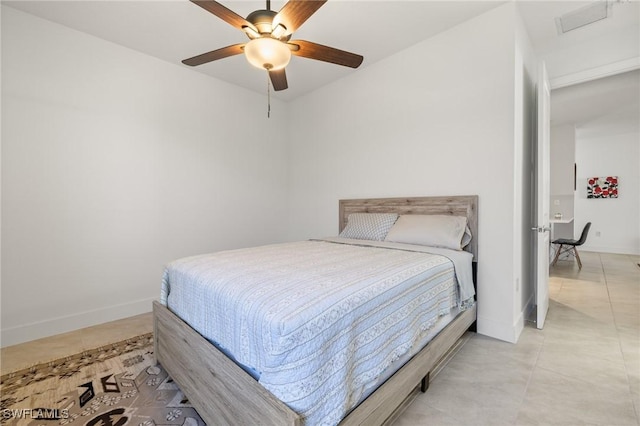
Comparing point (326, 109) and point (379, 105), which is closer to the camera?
point (379, 105)

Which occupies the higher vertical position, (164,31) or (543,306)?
(164,31)

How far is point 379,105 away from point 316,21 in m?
1.12

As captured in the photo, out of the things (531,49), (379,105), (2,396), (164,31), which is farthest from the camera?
(379,105)

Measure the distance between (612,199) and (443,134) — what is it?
6586mm

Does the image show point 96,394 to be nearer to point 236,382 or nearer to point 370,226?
point 236,382

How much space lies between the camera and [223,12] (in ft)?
5.22

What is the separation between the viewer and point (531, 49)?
280 cm

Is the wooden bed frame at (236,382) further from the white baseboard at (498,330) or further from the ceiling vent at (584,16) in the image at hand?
the ceiling vent at (584,16)

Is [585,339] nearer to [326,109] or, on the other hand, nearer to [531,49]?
[531,49]

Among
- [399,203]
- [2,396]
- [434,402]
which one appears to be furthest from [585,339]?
[2,396]

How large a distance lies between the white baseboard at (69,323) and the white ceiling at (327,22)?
263 cm

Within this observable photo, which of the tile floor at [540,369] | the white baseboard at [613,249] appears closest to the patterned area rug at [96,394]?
the tile floor at [540,369]

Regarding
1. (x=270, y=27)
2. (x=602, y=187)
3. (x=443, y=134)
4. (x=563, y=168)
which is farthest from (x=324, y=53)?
(x=602, y=187)

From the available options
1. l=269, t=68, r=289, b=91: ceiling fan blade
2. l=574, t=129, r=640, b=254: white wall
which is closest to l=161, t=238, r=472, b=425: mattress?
l=269, t=68, r=289, b=91: ceiling fan blade
